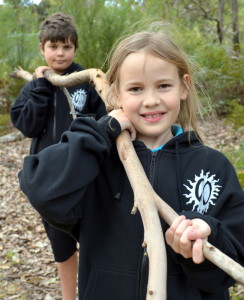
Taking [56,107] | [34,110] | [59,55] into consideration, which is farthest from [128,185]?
[59,55]

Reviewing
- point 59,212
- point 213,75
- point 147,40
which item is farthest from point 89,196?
point 213,75

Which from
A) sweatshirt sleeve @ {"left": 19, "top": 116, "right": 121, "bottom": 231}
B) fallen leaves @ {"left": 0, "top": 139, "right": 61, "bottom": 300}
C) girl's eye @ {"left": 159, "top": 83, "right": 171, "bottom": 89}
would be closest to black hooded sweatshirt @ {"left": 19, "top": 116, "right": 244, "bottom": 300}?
sweatshirt sleeve @ {"left": 19, "top": 116, "right": 121, "bottom": 231}

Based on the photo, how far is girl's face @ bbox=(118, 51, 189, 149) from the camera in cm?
178

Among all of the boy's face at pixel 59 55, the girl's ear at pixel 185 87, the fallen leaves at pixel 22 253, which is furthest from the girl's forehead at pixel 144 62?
the fallen leaves at pixel 22 253

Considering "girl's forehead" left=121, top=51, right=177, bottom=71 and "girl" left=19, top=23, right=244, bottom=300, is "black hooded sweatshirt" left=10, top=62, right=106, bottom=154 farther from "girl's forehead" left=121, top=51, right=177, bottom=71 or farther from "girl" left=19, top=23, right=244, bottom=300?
"girl's forehead" left=121, top=51, right=177, bottom=71

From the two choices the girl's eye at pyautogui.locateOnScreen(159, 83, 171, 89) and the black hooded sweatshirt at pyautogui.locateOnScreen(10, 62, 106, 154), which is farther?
the black hooded sweatshirt at pyautogui.locateOnScreen(10, 62, 106, 154)

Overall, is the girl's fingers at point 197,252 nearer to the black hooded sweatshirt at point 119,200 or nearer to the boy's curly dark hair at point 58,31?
the black hooded sweatshirt at point 119,200

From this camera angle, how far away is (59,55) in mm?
3461

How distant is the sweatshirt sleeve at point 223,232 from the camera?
5.11ft

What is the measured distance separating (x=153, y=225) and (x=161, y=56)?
748mm

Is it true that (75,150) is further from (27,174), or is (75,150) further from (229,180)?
(229,180)

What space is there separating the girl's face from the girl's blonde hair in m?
0.04

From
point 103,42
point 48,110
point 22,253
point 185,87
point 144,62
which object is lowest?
point 22,253

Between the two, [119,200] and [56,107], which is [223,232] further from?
[56,107]
